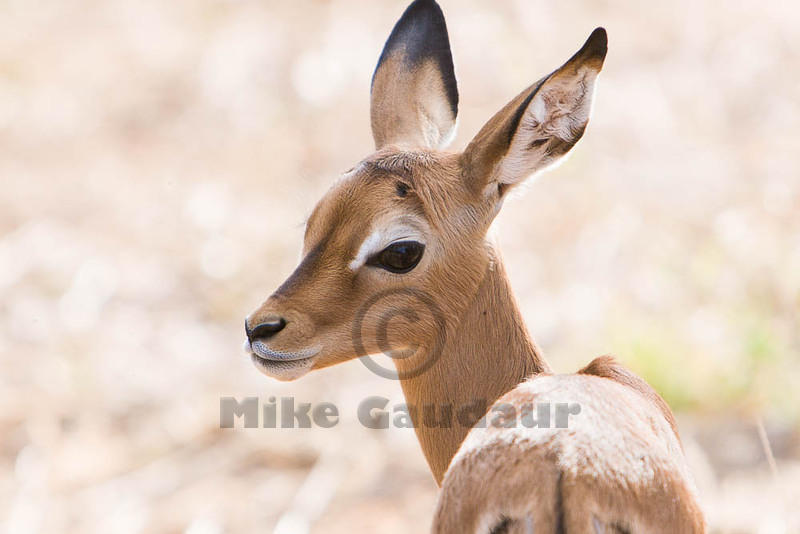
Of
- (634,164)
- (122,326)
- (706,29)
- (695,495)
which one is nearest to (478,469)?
(695,495)

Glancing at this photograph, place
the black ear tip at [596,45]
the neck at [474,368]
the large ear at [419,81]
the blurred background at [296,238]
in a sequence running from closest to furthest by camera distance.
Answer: the black ear tip at [596,45] < the neck at [474,368] < the large ear at [419,81] < the blurred background at [296,238]

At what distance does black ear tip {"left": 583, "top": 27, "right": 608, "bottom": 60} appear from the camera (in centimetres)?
281

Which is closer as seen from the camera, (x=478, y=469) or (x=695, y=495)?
(x=478, y=469)

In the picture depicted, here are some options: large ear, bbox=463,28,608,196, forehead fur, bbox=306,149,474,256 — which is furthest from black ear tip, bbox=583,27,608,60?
forehead fur, bbox=306,149,474,256

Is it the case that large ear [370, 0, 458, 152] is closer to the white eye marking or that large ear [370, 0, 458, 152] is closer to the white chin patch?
the white eye marking

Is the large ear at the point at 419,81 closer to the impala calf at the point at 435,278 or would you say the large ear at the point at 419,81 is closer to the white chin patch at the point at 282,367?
the impala calf at the point at 435,278

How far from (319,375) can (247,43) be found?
17.7 feet

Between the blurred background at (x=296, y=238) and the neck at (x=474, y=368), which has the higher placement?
the blurred background at (x=296, y=238)

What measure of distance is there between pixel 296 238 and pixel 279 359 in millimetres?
4282

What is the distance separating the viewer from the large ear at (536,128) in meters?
2.95

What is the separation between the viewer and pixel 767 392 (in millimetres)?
6180

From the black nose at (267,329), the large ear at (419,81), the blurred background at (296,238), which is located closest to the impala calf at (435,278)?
the black nose at (267,329)

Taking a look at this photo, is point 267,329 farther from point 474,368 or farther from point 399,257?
point 474,368

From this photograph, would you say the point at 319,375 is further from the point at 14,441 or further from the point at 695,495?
the point at 695,495
